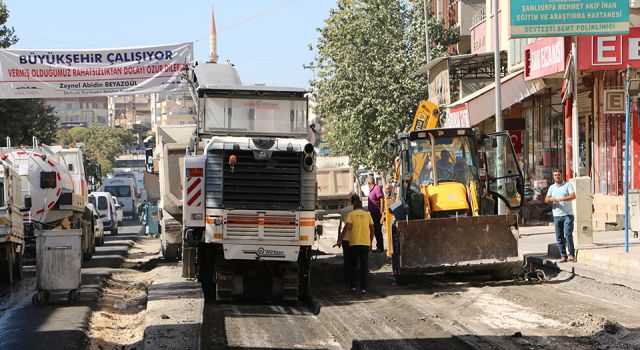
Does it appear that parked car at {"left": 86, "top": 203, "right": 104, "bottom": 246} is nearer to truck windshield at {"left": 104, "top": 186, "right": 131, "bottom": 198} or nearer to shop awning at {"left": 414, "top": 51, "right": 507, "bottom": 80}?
shop awning at {"left": 414, "top": 51, "right": 507, "bottom": 80}

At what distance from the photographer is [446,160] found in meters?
19.7

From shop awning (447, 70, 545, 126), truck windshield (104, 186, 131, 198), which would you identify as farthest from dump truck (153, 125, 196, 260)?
truck windshield (104, 186, 131, 198)

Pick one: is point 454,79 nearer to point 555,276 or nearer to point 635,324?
point 555,276

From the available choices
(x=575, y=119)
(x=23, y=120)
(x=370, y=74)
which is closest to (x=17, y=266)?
(x=575, y=119)

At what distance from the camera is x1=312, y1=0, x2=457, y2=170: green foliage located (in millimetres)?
45938

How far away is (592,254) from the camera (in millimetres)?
20141

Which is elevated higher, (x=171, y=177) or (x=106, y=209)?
(x=171, y=177)

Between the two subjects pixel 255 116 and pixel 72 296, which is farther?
pixel 255 116

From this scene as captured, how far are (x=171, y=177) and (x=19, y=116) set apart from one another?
69.8 feet

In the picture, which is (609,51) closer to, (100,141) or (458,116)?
(458,116)

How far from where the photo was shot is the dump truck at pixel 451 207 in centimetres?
1859

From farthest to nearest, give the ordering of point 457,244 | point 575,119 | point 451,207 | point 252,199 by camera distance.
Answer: point 575,119
point 451,207
point 457,244
point 252,199

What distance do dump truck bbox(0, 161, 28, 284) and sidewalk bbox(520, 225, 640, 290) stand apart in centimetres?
1055

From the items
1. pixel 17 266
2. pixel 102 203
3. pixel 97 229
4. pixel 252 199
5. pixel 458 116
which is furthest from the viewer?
pixel 102 203
